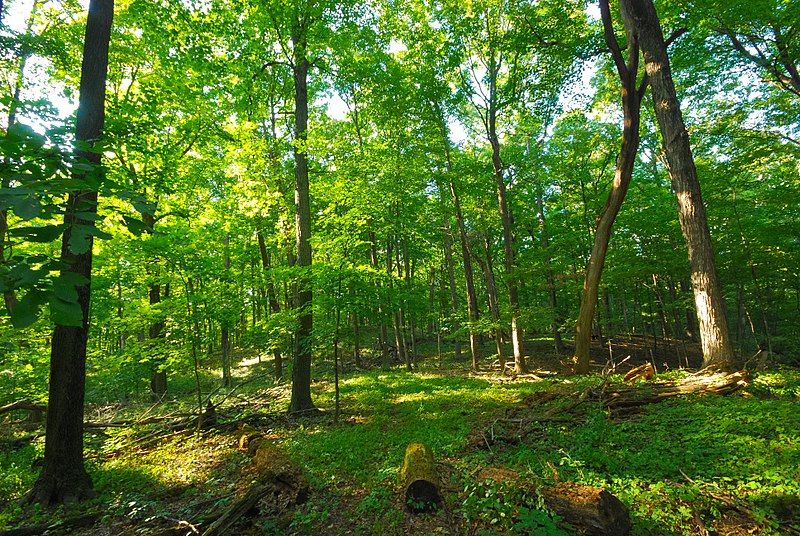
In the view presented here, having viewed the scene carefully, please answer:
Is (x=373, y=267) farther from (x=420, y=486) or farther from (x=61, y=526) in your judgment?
(x=61, y=526)

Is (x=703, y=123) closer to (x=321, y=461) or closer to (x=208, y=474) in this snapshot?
(x=321, y=461)

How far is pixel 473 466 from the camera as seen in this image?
5.12 metres

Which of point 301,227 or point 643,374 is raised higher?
point 301,227

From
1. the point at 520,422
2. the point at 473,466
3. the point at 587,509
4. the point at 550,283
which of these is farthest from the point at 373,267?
the point at 550,283

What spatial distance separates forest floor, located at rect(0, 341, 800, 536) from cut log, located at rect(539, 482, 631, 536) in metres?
0.17

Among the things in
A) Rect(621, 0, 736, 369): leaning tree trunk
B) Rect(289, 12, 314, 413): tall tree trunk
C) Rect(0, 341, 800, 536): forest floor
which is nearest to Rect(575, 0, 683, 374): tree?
Rect(621, 0, 736, 369): leaning tree trunk

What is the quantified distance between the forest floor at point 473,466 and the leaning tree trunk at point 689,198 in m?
0.92

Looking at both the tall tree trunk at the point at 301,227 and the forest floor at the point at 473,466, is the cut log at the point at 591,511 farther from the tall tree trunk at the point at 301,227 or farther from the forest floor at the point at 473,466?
the tall tree trunk at the point at 301,227

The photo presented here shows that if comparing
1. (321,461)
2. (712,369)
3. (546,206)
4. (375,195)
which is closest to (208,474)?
(321,461)

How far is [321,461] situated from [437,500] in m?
2.91

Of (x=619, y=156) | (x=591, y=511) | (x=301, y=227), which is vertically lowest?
(x=591, y=511)

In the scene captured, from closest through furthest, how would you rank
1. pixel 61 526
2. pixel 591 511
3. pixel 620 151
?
pixel 591 511 → pixel 61 526 → pixel 620 151

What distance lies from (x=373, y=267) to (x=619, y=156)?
7139 millimetres

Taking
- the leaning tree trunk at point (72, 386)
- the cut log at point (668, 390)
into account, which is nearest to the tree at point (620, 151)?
the cut log at point (668, 390)
